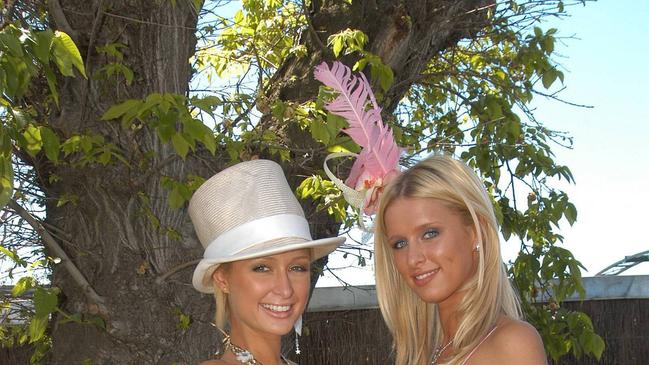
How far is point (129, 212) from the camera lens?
137 inches

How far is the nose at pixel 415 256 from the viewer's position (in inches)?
95.8

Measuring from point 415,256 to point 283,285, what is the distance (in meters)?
0.38

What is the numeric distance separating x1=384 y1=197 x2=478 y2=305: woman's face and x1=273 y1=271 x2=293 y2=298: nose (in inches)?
14.1

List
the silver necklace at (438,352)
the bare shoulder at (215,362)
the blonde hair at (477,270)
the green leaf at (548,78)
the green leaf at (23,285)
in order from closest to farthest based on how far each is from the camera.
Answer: the bare shoulder at (215,362)
the blonde hair at (477,270)
the silver necklace at (438,352)
the green leaf at (23,285)
the green leaf at (548,78)

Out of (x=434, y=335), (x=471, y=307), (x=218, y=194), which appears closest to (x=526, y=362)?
(x=471, y=307)

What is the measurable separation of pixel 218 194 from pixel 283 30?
2.72 metres

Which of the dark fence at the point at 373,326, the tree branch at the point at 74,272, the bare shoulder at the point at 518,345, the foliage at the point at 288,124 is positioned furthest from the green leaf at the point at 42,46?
the dark fence at the point at 373,326

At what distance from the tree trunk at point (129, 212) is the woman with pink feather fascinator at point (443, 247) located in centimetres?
90

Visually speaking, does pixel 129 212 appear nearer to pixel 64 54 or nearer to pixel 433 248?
pixel 64 54

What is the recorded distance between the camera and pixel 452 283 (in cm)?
245

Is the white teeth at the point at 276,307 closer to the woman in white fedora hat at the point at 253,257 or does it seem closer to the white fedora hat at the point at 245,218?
the woman in white fedora hat at the point at 253,257

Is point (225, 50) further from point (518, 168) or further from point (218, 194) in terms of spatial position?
point (218, 194)

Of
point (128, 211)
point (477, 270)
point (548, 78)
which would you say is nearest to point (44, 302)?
point (128, 211)

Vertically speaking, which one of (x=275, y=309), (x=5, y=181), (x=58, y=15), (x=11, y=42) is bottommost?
(x=275, y=309)
